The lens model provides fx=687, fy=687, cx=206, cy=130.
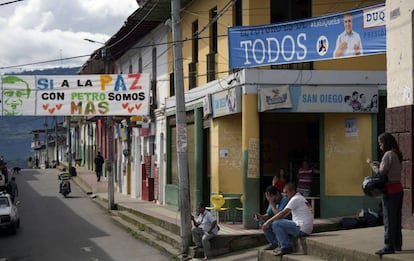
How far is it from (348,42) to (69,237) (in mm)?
10994

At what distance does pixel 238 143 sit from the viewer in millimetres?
18422

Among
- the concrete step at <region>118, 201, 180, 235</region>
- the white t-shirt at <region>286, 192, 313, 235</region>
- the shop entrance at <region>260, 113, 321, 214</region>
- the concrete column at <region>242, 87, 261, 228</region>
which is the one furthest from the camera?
the shop entrance at <region>260, 113, 321, 214</region>

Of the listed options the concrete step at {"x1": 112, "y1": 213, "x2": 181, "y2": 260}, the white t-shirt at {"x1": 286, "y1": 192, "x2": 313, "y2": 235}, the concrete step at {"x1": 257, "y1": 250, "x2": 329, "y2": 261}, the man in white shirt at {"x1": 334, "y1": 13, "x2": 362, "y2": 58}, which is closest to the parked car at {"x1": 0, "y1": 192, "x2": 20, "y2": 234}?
the concrete step at {"x1": 112, "y1": 213, "x2": 181, "y2": 260}

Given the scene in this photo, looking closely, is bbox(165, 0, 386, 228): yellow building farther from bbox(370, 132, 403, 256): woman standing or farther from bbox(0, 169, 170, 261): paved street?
bbox(370, 132, 403, 256): woman standing

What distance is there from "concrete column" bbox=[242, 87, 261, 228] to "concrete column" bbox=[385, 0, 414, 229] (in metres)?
4.84

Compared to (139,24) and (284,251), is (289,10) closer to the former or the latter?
→ (284,251)

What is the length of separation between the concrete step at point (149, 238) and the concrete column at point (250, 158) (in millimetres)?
1893

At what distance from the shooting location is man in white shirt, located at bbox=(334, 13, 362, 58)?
44.3 feet

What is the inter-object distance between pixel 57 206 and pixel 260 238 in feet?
55.9

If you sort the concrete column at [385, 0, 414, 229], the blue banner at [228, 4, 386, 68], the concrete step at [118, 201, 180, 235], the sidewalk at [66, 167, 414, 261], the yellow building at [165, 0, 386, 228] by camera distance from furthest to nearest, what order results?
the concrete step at [118, 201, 180, 235] < the yellow building at [165, 0, 386, 228] < the blue banner at [228, 4, 386, 68] < the concrete column at [385, 0, 414, 229] < the sidewalk at [66, 167, 414, 261]

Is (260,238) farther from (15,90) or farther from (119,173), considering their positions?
(119,173)

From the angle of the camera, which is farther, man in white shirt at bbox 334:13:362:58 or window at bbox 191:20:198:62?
window at bbox 191:20:198:62

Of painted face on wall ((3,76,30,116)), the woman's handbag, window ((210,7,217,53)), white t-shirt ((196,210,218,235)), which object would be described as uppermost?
window ((210,7,217,53))

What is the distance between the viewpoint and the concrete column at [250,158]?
1656 cm
